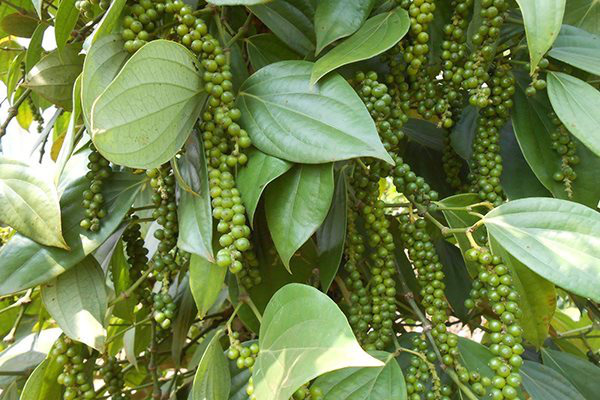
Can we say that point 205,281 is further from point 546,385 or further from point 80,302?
point 546,385

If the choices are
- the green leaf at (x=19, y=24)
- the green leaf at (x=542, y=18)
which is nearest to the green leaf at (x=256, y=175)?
the green leaf at (x=542, y=18)

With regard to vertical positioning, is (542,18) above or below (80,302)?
above

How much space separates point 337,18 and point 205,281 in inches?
10.3

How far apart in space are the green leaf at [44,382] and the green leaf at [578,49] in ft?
1.91

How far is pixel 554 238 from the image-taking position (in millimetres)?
459

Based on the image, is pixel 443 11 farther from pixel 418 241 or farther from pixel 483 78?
pixel 418 241

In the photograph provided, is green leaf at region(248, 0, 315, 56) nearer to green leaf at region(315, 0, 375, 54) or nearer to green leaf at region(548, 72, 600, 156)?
green leaf at region(315, 0, 375, 54)

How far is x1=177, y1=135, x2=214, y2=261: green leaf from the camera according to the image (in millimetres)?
438

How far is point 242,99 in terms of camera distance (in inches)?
19.5

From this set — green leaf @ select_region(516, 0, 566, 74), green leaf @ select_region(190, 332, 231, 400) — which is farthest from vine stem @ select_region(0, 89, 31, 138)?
green leaf @ select_region(516, 0, 566, 74)

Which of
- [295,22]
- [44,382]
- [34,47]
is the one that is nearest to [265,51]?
[295,22]

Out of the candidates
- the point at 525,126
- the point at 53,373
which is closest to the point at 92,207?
the point at 53,373

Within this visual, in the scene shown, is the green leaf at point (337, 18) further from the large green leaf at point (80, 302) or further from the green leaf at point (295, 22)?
the large green leaf at point (80, 302)

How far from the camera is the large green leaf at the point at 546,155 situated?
53cm
